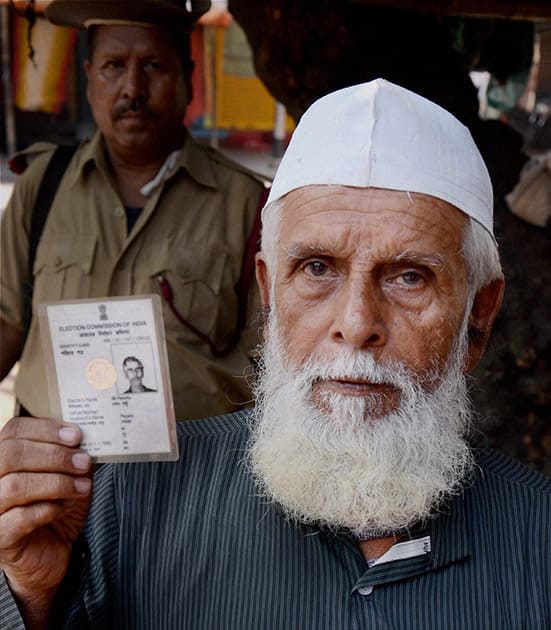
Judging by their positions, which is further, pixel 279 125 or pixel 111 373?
pixel 279 125

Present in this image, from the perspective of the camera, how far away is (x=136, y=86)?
117 inches

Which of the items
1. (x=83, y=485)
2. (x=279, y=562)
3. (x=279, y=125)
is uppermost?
(x=83, y=485)

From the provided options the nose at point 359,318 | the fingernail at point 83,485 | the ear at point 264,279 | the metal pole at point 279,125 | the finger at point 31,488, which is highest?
the nose at point 359,318

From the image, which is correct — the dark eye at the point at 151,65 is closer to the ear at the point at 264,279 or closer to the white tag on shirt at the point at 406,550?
the ear at the point at 264,279

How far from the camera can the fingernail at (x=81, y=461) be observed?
1.42 m

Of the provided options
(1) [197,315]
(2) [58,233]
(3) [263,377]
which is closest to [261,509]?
(3) [263,377]

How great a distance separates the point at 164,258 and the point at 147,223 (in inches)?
6.0

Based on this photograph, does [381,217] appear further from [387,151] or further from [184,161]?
[184,161]

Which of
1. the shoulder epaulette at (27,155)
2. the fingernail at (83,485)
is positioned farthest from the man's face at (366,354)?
the shoulder epaulette at (27,155)

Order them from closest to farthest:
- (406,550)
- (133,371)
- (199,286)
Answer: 1. (133,371)
2. (406,550)
3. (199,286)

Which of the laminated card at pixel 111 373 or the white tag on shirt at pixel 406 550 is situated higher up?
the laminated card at pixel 111 373

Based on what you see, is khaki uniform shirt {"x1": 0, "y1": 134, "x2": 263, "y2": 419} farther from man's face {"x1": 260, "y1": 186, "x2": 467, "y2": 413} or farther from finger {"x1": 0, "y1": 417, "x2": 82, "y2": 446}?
finger {"x1": 0, "y1": 417, "x2": 82, "y2": 446}

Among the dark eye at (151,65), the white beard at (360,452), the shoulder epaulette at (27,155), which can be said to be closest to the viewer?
the white beard at (360,452)

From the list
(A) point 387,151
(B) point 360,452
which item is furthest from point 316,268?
(B) point 360,452
